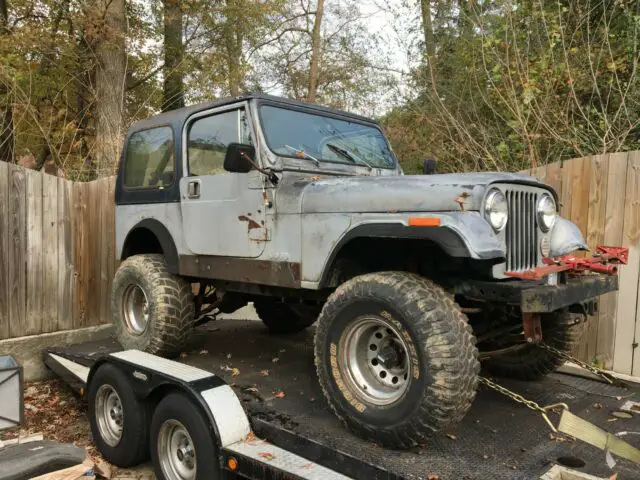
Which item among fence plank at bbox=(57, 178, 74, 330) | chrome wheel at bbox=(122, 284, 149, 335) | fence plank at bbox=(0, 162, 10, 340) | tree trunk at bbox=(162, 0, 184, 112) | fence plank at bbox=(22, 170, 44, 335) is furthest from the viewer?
tree trunk at bbox=(162, 0, 184, 112)

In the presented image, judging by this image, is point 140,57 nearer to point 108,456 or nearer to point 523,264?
point 108,456

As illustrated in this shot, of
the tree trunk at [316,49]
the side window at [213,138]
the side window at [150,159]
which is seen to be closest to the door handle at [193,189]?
the side window at [213,138]

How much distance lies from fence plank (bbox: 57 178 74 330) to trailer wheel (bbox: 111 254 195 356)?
53.6 inches

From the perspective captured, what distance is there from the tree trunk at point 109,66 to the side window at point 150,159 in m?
4.22

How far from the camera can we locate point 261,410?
3.21 m

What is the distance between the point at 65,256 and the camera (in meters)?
5.86

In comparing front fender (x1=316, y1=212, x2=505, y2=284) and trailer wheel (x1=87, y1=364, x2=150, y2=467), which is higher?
front fender (x1=316, y1=212, x2=505, y2=284)

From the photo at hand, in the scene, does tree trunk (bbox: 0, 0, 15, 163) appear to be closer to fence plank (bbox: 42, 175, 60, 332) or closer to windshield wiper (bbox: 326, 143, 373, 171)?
fence plank (bbox: 42, 175, 60, 332)

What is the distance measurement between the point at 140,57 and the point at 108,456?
9.00 m

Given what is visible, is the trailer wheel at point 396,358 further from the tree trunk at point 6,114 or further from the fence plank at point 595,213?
the tree trunk at point 6,114

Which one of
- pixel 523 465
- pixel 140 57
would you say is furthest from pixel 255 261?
pixel 140 57

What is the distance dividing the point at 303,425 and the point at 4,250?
3933 millimetres

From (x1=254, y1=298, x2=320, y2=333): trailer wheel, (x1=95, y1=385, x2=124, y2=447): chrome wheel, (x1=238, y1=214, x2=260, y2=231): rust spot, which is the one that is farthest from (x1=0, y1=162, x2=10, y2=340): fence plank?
(x1=238, y1=214, x2=260, y2=231): rust spot

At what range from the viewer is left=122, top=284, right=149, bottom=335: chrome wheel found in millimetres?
4836
